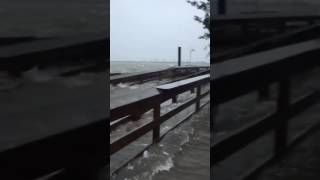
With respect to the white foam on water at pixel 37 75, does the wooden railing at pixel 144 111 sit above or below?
below

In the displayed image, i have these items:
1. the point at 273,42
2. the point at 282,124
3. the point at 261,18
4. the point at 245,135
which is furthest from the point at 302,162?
the point at 261,18

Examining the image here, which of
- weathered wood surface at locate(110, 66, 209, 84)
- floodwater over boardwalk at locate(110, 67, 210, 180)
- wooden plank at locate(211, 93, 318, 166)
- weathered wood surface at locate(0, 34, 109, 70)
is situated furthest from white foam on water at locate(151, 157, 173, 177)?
weathered wood surface at locate(110, 66, 209, 84)

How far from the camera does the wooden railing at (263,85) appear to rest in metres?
2.63

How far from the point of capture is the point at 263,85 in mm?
2680

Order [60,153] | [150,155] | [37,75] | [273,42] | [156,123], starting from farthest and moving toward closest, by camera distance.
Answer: [156,123], [150,155], [273,42], [60,153], [37,75]

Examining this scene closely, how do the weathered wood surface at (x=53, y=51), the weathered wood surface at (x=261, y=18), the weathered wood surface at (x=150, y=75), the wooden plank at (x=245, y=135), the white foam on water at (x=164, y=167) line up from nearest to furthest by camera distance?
the weathered wood surface at (x=53, y=51) → the weathered wood surface at (x=261, y=18) → the wooden plank at (x=245, y=135) → the white foam on water at (x=164, y=167) → the weathered wood surface at (x=150, y=75)

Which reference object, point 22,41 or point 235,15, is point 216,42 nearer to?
point 235,15

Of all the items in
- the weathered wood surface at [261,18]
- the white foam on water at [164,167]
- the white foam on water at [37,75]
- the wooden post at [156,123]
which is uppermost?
the weathered wood surface at [261,18]

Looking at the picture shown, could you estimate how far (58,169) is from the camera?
94.7 inches

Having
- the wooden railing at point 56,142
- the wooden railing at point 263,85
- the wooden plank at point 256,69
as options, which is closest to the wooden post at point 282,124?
the wooden railing at point 263,85

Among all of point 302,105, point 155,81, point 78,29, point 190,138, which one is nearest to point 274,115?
point 302,105

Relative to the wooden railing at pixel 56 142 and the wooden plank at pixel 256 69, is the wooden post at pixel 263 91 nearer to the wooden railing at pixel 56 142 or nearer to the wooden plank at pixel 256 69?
the wooden plank at pixel 256 69

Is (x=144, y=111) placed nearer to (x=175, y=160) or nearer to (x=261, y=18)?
(x=175, y=160)

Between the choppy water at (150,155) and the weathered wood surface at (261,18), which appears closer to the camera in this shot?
the weathered wood surface at (261,18)
